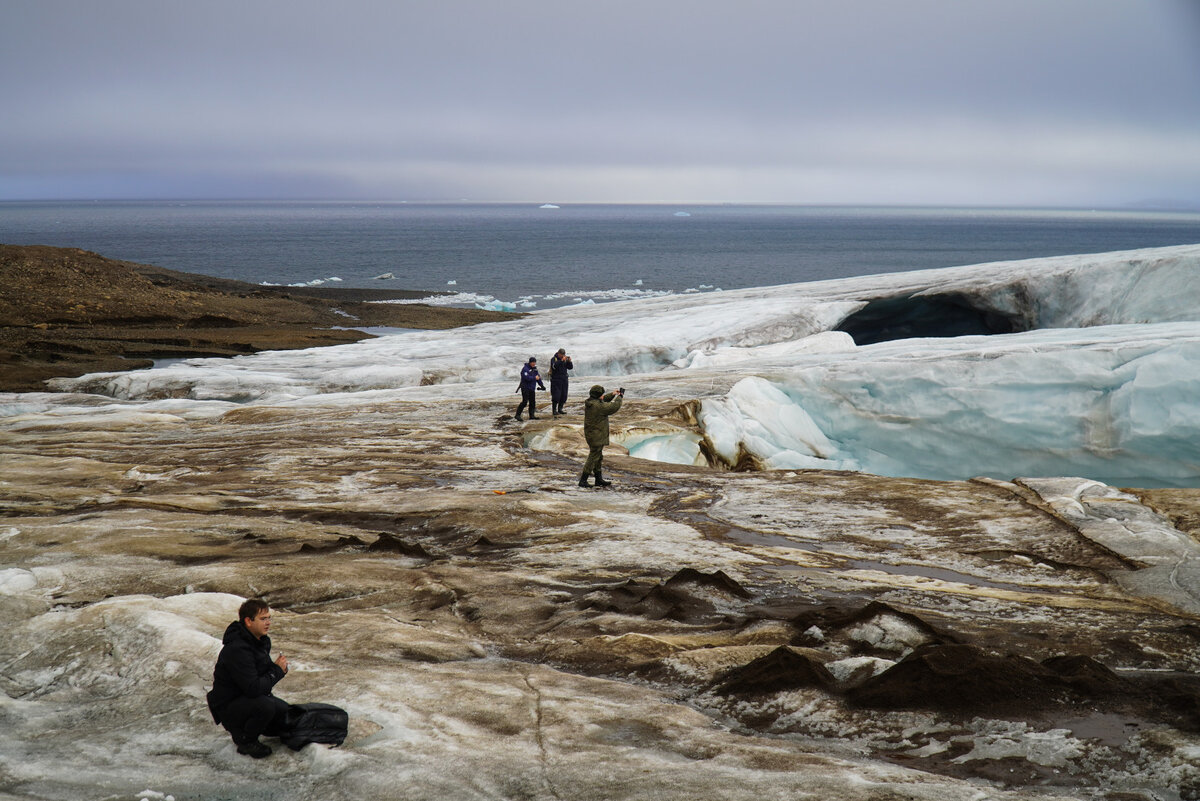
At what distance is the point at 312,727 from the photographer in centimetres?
661

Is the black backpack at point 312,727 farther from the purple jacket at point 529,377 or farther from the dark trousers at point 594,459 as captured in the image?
the purple jacket at point 529,377

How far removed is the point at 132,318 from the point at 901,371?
4447 cm

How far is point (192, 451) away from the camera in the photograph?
21.3 metres

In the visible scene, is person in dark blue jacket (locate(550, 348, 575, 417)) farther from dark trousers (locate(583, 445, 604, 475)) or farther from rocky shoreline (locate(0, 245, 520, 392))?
rocky shoreline (locate(0, 245, 520, 392))

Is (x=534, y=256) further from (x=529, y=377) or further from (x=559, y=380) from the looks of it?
(x=529, y=377)

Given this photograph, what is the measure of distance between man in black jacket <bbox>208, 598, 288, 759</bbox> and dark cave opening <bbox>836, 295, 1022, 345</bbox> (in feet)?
115

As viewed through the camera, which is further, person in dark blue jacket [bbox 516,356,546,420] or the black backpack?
person in dark blue jacket [bbox 516,356,546,420]

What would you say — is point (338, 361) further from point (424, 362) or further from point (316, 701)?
point (316, 701)

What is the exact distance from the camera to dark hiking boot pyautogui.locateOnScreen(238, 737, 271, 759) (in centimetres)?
650

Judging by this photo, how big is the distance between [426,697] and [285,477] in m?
11.8

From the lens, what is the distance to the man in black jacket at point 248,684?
6.32 metres

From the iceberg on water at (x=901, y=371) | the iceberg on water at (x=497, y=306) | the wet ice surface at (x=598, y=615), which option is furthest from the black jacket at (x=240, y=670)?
the iceberg on water at (x=497, y=306)

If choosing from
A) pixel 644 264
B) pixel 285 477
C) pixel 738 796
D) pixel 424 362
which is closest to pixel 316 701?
pixel 738 796

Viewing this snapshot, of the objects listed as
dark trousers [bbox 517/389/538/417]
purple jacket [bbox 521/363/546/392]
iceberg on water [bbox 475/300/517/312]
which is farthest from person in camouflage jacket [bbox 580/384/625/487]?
iceberg on water [bbox 475/300/517/312]
